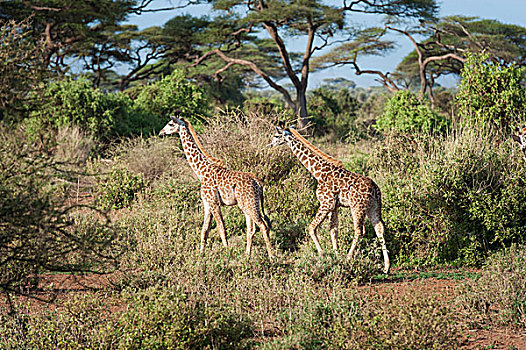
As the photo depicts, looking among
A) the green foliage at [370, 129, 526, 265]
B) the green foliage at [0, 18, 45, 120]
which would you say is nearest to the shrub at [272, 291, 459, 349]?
the green foliage at [370, 129, 526, 265]

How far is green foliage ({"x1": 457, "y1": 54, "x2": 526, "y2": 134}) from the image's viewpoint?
36.4ft

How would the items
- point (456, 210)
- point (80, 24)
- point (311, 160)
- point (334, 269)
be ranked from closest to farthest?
1. point (334, 269)
2. point (311, 160)
3. point (456, 210)
4. point (80, 24)

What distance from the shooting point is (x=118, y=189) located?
11.8 metres

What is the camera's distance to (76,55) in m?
30.7

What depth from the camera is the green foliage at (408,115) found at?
14.1 metres

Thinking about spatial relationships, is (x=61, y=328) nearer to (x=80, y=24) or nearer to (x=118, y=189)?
(x=118, y=189)

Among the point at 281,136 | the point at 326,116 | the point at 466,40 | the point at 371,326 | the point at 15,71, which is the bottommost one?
the point at 326,116

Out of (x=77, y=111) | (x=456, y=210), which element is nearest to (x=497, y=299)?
(x=456, y=210)

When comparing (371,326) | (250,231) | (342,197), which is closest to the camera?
(371,326)

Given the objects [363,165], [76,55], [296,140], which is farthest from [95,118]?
[76,55]

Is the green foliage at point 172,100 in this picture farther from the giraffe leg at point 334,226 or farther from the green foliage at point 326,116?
the giraffe leg at point 334,226

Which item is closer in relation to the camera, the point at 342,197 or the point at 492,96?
the point at 342,197

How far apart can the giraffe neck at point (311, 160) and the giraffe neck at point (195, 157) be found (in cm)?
126

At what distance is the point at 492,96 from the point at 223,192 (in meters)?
6.35
